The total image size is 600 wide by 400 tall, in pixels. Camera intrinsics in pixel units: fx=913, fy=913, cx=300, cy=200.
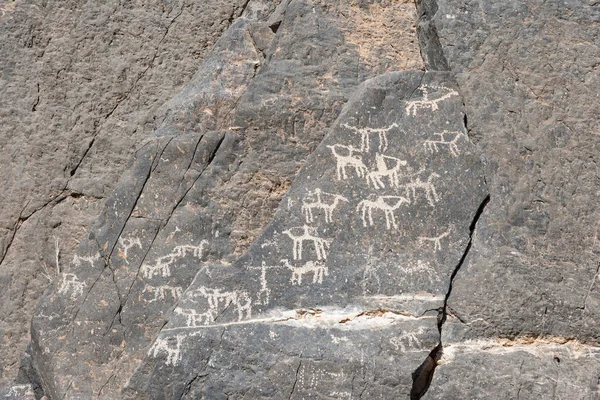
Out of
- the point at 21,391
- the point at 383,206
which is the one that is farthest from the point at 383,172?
the point at 21,391

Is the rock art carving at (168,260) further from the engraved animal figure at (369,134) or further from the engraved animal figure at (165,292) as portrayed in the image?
the engraved animal figure at (369,134)

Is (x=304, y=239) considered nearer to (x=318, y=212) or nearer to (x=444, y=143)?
(x=318, y=212)

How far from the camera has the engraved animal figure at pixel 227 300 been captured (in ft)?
12.6

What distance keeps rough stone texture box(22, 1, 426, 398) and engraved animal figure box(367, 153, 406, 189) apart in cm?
36

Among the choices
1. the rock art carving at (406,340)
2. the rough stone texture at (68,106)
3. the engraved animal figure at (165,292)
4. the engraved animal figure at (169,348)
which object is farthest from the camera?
the rough stone texture at (68,106)

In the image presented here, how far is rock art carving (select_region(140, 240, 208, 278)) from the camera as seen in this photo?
4.08m

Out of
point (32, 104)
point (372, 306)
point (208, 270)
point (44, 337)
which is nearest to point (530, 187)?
point (372, 306)

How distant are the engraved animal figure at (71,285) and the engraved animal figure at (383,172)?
1.39m

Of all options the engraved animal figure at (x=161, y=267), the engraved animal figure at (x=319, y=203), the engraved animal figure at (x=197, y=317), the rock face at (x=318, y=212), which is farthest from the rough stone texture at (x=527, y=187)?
the engraved animal figure at (x=161, y=267)

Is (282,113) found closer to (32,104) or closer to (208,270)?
(208,270)

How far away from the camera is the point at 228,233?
4098mm

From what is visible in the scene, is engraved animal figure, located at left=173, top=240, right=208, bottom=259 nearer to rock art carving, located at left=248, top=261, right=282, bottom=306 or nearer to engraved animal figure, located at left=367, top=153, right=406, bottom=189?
rock art carving, located at left=248, top=261, right=282, bottom=306

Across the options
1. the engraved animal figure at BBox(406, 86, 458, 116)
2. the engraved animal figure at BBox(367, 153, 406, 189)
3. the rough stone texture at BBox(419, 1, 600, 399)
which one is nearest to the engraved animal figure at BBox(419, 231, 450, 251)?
the rough stone texture at BBox(419, 1, 600, 399)

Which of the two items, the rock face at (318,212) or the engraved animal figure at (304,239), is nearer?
the rock face at (318,212)
